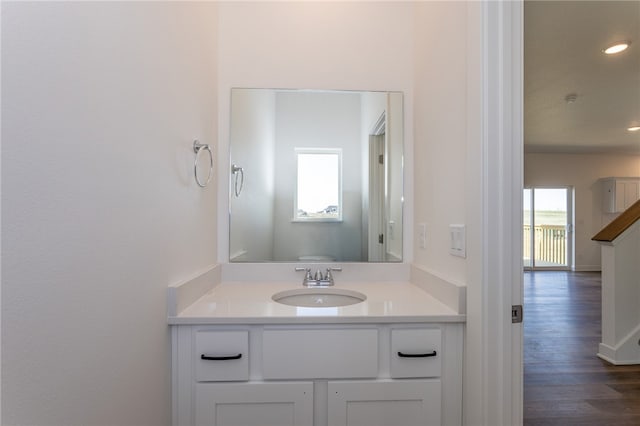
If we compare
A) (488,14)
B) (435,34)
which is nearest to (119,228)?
(488,14)

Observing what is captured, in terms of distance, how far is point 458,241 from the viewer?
1.17 metres

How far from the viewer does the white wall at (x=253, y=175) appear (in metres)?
1.72

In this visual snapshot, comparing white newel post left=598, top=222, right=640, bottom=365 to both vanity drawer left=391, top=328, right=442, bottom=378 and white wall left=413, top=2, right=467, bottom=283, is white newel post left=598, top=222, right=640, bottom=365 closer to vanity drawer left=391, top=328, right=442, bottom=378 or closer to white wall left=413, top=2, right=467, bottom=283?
white wall left=413, top=2, right=467, bottom=283

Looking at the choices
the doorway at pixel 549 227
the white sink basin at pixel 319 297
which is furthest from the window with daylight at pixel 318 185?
the doorway at pixel 549 227

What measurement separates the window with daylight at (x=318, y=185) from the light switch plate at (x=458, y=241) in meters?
0.68

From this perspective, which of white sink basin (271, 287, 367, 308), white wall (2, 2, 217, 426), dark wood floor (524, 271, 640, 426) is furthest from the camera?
dark wood floor (524, 271, 640, 426)

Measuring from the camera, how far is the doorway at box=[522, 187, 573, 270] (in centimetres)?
684

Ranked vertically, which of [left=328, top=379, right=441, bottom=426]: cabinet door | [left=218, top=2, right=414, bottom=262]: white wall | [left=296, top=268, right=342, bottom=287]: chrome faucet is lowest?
[left=328, top=379, right=441, bottom=426]: cabinet door

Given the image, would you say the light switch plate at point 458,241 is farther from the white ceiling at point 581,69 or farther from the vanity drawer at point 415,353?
the white ceiling at point 581,69

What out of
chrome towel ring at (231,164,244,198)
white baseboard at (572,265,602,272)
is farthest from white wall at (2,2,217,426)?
white baseboard at (572,265,602,272)

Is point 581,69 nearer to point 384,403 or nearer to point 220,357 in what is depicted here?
point 384,403

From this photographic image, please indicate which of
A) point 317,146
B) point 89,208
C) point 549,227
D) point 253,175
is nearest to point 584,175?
point 549,227

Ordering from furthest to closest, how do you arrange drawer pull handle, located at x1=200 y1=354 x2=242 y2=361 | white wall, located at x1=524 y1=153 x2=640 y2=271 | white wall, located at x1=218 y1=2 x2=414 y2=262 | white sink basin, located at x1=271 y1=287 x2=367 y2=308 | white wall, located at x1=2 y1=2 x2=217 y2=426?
1. white wall, located at x1=524 y1=153 x2=640 y2=271
2. white wall, located at x1=218 y1=2 x2=414 y2=262
3. white sink basin, located at x1=271 y1=287 x2=367 y2=308
4. drawer pull handle, located at x1=200 y1=354 x2=242 y2=361
5. white wall, located at x1=2 y1=2 x2=217 y2=426

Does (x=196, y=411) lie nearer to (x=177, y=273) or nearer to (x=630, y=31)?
(x=177, y=273)
